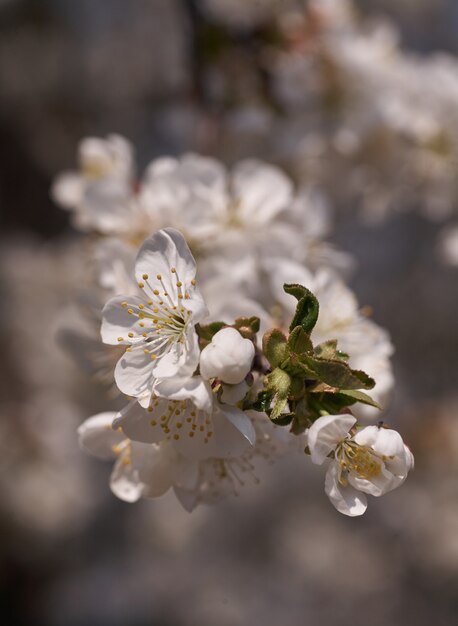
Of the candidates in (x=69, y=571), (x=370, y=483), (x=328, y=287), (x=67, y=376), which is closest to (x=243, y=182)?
(x=328, y=287)

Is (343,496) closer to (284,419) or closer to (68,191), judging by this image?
(284,419)

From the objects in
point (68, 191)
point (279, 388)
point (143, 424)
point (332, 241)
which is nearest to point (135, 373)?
point (143, 424)

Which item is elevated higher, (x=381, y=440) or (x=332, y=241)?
(x=381, y=440)

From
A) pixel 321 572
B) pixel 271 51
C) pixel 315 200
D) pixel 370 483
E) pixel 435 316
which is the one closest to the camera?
pixel 370 483

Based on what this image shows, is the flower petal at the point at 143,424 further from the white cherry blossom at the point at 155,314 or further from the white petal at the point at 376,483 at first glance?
the white petal at the point at 376,483

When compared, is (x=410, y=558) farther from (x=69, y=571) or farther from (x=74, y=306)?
(x=74, y=306)

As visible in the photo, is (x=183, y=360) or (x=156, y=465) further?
(x=156, y=465)

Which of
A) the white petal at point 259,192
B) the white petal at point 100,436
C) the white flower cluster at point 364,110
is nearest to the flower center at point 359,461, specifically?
the white petal at point 100,436
